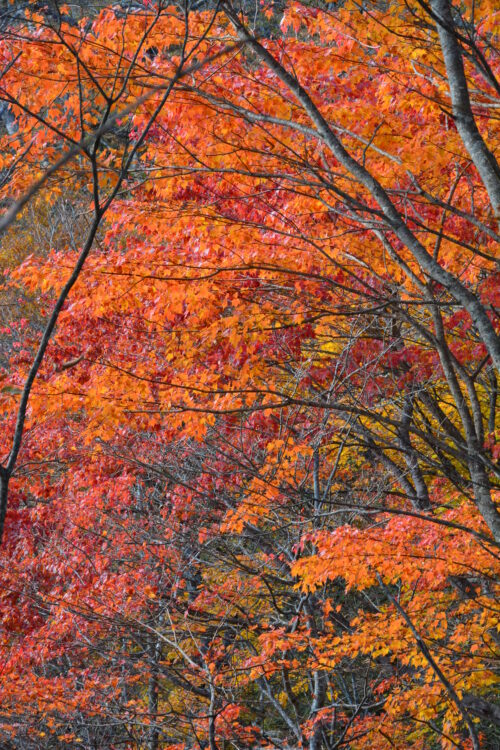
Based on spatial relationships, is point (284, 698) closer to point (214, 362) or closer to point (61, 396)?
point (214, 362)

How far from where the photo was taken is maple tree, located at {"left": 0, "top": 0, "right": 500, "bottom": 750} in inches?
169

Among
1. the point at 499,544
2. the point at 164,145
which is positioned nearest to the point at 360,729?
the point at 499,544

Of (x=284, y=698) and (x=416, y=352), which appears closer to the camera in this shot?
(x=416, y=352)

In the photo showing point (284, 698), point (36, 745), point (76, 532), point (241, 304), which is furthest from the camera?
point (284, 698)

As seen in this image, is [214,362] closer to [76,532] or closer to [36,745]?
[76,532]

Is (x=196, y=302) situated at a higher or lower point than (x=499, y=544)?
higher

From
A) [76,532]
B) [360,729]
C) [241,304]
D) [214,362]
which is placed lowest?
[360,729]

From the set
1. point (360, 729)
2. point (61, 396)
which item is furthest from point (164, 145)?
point (360, 729)

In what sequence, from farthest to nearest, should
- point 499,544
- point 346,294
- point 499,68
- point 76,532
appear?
point 76,532 → point 346,294 → point 499,68 → point 499,544

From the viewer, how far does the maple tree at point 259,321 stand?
14.1ft

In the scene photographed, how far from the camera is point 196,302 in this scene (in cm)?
554

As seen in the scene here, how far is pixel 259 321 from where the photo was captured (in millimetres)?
5840

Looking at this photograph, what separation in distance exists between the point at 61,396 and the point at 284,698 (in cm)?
919

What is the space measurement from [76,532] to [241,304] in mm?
5927
